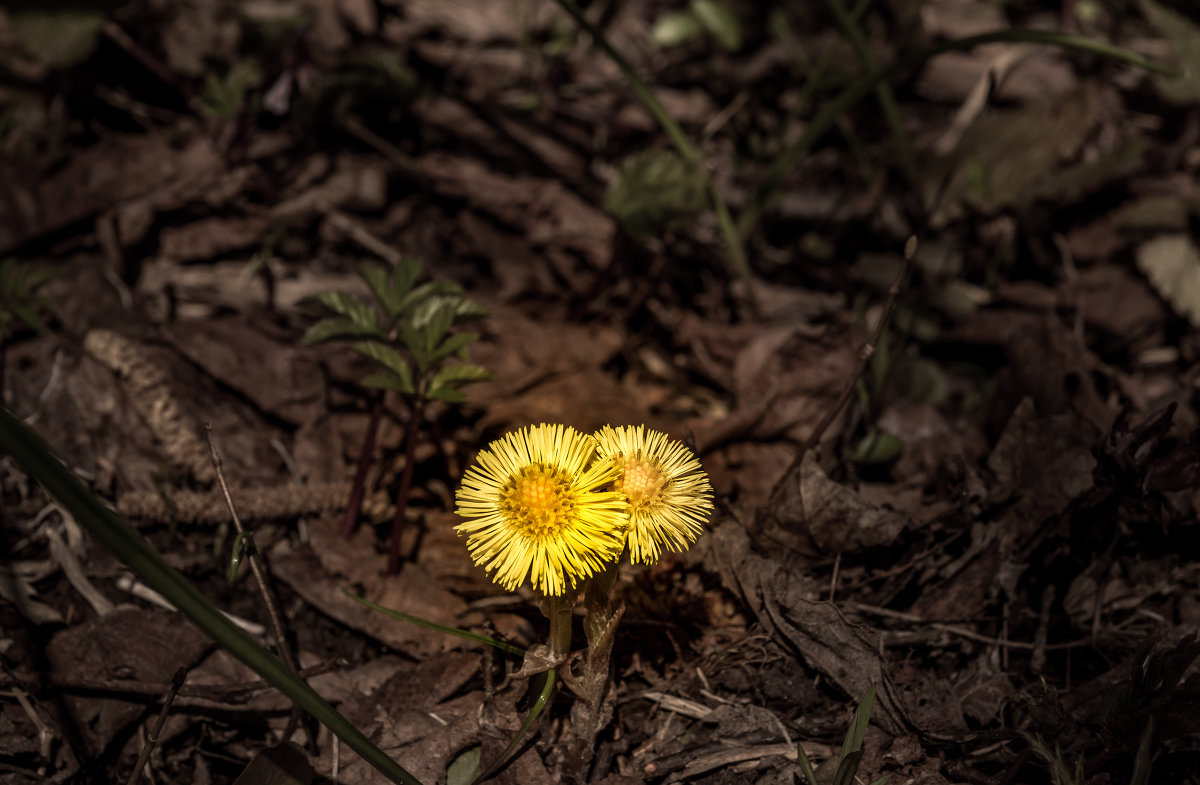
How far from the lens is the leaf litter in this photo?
5.70 feet

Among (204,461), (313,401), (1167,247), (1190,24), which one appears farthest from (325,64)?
(1190,24)

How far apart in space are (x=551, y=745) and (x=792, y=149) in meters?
1.86

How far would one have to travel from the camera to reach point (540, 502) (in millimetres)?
1419

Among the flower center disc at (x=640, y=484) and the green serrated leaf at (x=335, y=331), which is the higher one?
the green serrated leaf at (x=335, y=331)

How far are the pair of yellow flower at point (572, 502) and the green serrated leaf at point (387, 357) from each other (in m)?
0.43

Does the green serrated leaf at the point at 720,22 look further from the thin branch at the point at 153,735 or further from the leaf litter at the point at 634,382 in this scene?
the thin branch at the point at 153,735

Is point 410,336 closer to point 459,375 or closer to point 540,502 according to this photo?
point 459,375

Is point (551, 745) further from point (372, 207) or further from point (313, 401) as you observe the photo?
point (372, 207)

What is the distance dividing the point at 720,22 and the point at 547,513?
2711 mm

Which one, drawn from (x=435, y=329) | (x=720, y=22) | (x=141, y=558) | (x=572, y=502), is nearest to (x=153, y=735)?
(x=141, y=558)

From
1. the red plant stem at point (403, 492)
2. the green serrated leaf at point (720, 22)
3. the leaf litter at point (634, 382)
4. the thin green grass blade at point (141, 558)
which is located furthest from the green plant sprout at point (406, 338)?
the green serrated leaf at point (720, 22)

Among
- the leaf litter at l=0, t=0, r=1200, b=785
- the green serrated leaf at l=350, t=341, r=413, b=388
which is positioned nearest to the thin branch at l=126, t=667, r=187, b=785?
the leaf litter at l=0, t=0, r=1200, b=785

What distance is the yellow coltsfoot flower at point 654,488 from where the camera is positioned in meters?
1.47

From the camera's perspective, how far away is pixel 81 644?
73.0 inches
